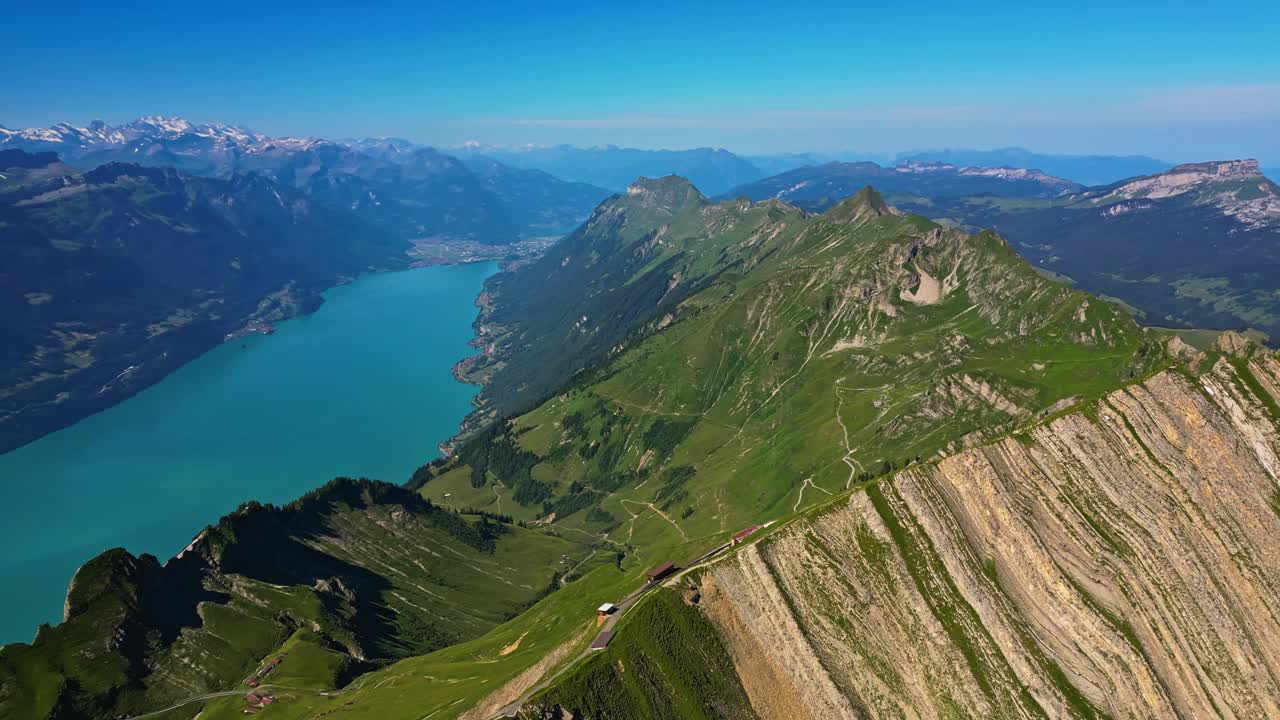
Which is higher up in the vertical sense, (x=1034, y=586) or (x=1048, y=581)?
(x=1048, y=581)

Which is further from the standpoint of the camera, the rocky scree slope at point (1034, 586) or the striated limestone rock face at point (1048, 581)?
the striated limestone rock face at point (1048, 581)

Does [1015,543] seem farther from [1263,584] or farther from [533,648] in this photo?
[533,648]

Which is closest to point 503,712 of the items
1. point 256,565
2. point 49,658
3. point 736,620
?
point 736,620

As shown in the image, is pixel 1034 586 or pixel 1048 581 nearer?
pixel 1048 581
